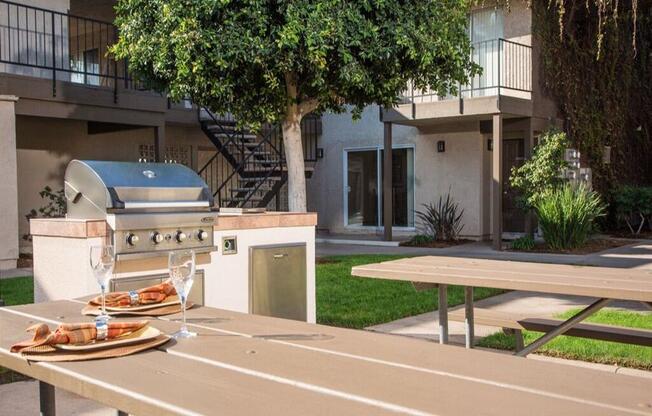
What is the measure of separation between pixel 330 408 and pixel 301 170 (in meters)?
8.91

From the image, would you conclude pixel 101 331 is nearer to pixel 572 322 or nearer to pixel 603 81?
pixel 572 322

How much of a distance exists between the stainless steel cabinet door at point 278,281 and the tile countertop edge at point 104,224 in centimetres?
18

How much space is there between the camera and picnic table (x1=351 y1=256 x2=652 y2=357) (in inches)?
132

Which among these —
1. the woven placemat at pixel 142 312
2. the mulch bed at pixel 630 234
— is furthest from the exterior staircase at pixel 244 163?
the woven placemat at pixel 142 312

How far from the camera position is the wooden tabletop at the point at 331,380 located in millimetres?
1517

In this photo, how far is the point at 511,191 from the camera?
14.5 metres

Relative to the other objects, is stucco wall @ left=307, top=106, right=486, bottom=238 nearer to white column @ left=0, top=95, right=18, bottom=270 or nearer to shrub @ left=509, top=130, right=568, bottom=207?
shrub @ left=509, top=130, right=568, bottom=207

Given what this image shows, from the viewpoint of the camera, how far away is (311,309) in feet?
17.4

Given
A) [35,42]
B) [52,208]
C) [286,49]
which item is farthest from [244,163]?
[286,49]

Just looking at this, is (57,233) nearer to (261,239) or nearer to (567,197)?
(261,239)

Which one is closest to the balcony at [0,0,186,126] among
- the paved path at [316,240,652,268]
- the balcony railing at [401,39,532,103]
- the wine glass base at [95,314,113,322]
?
the paved path at [316,240,652,268]

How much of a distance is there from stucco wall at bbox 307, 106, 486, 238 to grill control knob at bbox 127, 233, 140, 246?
1126 cm

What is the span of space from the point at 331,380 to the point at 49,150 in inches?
508

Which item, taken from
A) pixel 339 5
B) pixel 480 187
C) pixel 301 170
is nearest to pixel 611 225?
pixel 480 187
